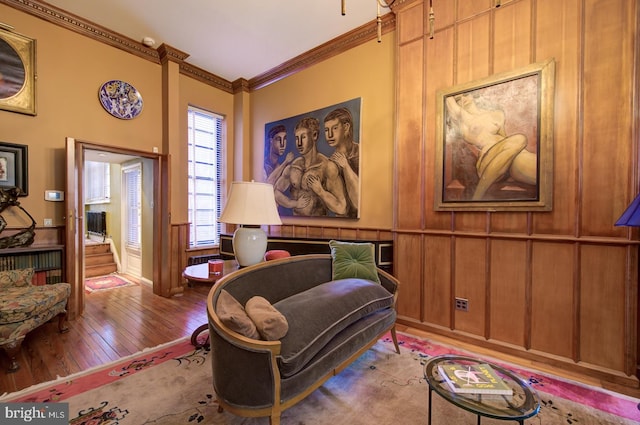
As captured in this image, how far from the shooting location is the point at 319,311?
1.86m

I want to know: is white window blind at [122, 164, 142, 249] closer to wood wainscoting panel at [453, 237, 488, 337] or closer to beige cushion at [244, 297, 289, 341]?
beige cushion at [244, 297, 289, 341]

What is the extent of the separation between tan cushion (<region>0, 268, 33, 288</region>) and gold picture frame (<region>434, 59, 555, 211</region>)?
4343mm

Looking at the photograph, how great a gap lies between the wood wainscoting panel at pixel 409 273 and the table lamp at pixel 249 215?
1.60m

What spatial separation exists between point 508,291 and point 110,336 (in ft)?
13.0

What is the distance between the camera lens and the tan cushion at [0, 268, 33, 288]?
2730 millimetres

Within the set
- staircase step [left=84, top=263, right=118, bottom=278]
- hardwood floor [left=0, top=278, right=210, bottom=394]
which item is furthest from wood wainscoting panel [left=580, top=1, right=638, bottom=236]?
staircase step [left=84, top=263, right=118, bottom=278]

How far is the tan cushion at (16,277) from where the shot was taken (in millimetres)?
2730

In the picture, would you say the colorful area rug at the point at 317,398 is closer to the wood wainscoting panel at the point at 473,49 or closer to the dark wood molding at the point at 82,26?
the wood wainscoting panel at the point at 473,49

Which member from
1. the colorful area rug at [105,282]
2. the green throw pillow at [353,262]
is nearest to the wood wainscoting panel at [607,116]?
the green throw pillow at [353,262]

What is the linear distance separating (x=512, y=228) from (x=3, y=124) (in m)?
5.44

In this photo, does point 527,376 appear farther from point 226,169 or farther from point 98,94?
point 98,94

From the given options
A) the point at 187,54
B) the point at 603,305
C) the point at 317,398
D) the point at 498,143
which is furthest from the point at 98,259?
the point at 603,305

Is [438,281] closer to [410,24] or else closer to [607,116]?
[607,116]

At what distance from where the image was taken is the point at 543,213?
96.5 inches
